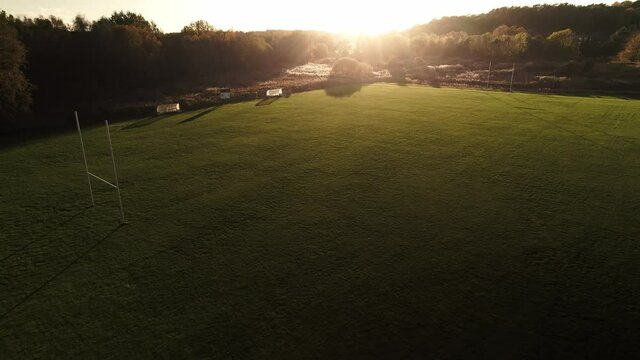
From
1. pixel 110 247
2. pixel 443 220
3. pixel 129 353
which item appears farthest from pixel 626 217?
pixel 110 247

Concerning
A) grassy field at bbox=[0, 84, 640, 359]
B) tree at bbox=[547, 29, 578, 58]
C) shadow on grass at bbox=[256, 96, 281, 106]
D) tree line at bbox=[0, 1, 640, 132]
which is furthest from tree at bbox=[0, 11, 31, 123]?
tree at bbox=[547, 29, 578, 58]

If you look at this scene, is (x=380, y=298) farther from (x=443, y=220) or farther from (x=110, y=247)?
(x=110, y=247)

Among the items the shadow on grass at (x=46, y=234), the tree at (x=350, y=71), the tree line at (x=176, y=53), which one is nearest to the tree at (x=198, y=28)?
the tree line at (x=176, y=53)

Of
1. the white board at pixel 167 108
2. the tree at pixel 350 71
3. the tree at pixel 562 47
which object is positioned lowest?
the white board at pixel 167 108

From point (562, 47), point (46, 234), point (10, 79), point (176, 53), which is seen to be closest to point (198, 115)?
point (10, 79)

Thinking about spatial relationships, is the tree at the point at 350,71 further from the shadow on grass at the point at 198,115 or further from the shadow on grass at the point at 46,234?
the shadow on grass at the point at 46,234

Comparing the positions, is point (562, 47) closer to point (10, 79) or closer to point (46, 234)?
point (10, 79)

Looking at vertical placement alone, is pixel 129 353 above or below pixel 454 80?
below
